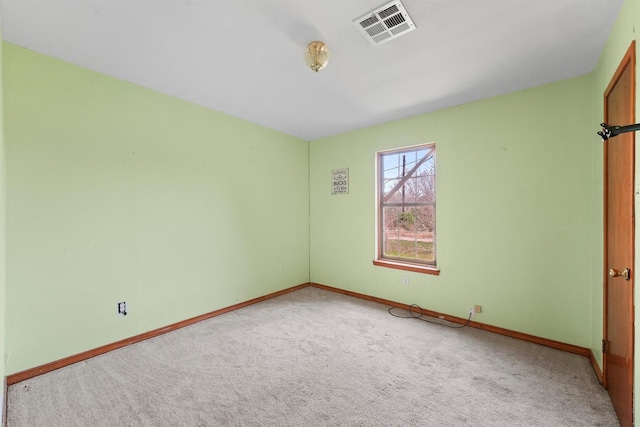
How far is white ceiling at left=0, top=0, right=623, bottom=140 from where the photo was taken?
1.60 meters

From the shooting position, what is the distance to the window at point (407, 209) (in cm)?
333

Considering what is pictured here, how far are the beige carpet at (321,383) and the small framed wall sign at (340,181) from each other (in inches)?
79.5

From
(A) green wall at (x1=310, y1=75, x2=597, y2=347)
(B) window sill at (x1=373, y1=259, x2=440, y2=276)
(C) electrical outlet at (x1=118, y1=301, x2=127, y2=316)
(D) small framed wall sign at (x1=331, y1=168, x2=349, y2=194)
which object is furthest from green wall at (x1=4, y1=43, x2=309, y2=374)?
(A) green wall at (x1=310, y1=75, x2=597, y2=347)

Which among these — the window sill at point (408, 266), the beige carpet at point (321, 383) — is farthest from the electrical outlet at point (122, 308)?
the window sill at point (408, 266)

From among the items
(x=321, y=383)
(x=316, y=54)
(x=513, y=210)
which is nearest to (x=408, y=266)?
(x=513, y=210)

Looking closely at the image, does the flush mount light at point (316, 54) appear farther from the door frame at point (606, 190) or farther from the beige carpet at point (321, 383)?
the beige carpet at point (321, 383)

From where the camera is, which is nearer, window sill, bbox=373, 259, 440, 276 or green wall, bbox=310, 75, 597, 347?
green wall, bbox=310, 75, 597, 347

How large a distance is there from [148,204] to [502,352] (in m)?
3.58

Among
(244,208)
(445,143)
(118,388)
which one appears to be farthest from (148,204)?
(445,143)

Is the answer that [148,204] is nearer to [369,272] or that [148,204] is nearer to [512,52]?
[369,272]

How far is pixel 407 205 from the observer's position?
354 cm

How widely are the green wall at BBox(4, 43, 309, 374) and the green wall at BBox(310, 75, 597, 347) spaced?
2084mm

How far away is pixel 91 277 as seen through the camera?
2301 mm

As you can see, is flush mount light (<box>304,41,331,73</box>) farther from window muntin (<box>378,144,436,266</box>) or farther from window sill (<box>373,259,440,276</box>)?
window sill (<box>373,259,440,276</box>)
